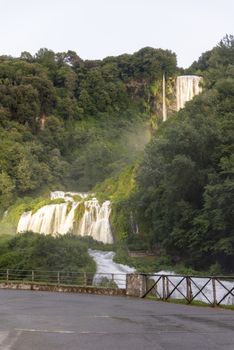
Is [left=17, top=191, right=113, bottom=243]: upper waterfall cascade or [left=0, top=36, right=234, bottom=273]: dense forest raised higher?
[left=0, top=36, right=234, bottom=273]: dense forest

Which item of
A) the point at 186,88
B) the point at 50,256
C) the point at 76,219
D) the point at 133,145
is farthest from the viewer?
the point at 186,88

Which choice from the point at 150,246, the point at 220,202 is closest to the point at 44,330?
the point at 220,202

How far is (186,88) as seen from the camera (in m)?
90.4

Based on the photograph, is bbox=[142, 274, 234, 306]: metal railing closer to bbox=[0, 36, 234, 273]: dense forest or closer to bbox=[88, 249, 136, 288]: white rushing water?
bbox=[88, 249, 136, 288]: white rushing water

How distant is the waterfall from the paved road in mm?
76856

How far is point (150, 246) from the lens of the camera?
4206cm

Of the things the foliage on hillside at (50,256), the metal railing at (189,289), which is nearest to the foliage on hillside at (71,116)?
the foliage on hillside at (50,256)

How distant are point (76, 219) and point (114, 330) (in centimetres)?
4054

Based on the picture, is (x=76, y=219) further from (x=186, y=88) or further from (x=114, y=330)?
(x=186, y=88)

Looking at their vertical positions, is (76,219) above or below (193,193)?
below

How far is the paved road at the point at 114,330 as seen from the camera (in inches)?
306

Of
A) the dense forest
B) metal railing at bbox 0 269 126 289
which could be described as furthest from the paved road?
the dense forest

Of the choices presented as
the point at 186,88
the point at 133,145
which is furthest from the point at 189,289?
the point at 186,88

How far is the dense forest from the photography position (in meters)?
35.6
